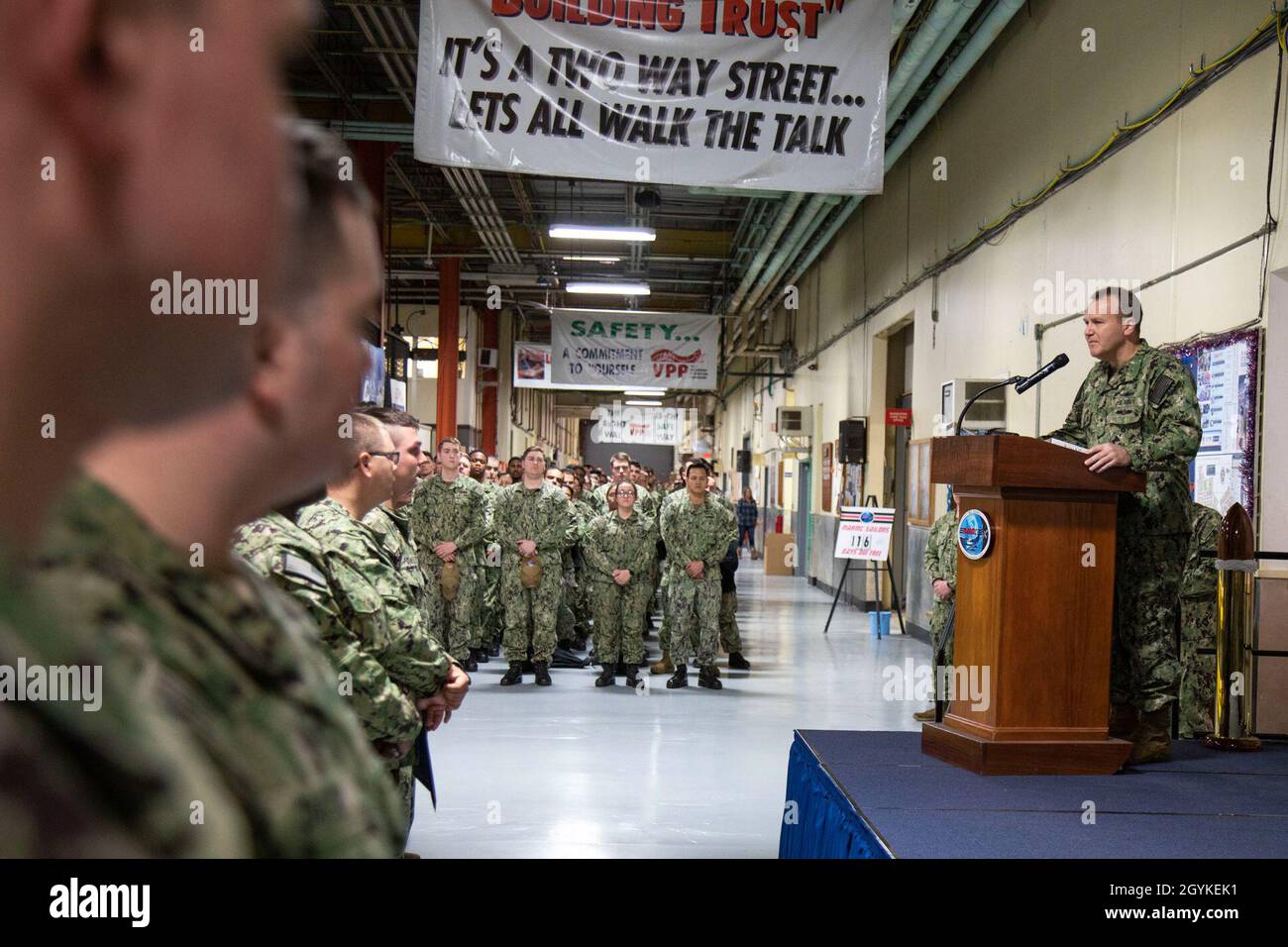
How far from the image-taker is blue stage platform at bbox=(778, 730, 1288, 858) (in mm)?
2260

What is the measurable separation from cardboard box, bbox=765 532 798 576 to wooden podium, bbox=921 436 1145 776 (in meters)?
13.3

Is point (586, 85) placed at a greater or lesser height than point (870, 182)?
greater

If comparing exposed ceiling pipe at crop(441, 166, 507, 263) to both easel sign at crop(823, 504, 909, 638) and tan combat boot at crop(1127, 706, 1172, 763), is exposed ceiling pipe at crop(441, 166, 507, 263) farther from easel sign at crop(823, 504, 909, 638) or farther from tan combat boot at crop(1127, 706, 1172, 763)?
tan combat boot at crop(1127, 706, 1172, 763)

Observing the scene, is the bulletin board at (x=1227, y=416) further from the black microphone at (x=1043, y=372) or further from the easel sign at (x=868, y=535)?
the easel sign at (x=868, y=535)

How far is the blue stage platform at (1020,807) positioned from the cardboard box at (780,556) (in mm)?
12855

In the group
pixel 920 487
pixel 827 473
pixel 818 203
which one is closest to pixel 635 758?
pixel 920 487

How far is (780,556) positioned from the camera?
16.3 meters

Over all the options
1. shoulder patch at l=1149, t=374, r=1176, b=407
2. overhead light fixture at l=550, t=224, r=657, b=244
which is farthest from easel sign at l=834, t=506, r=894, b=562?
shoulder patch at l=1149, t=374, r=1176, b=407

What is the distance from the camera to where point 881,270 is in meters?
11.1

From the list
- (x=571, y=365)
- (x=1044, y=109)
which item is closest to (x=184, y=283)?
(x=1044, y=109)

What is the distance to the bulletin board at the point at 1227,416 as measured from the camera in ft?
13.8
